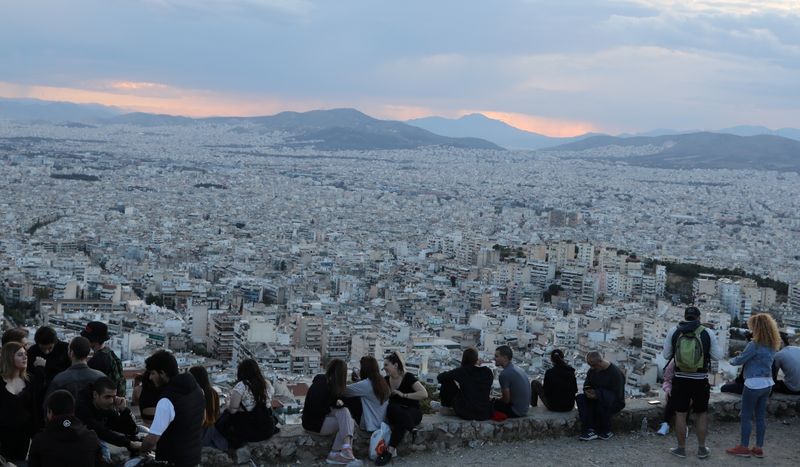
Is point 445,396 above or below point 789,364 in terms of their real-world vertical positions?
Result: below

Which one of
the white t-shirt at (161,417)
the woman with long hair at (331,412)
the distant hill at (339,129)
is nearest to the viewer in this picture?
the white t-shirt at (161,417)

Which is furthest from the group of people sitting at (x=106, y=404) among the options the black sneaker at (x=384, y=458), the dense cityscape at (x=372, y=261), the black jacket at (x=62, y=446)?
the dense cityscape at (x=372, y=261)

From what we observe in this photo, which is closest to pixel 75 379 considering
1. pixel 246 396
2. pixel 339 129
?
pixel 246 396

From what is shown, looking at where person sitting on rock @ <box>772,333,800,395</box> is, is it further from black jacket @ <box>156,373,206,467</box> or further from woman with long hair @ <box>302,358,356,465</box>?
black jacket @ <box>156,373,206,467</box>

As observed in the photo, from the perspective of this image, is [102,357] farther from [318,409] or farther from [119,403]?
[318,409]

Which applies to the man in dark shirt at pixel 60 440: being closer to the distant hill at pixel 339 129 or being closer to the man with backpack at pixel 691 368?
the man with backpack at pixel 691 368

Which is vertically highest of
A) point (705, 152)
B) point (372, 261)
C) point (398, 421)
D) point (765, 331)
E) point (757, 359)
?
point (705, 152)

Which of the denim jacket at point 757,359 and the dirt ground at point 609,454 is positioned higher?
the denim jacket at point 757,359
